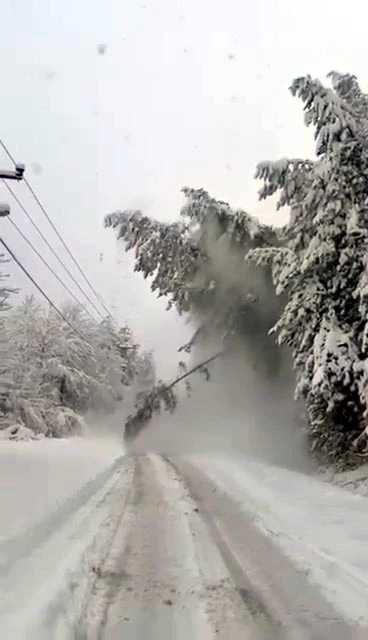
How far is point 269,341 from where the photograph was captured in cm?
2144

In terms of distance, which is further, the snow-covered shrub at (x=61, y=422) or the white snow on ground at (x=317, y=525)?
the snow-covered shrub at (x=61, y=422)

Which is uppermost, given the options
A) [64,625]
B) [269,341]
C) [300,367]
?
[269,341]

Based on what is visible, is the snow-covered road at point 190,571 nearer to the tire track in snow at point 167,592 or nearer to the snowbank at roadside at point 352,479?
the tire track in snow at point 167,592

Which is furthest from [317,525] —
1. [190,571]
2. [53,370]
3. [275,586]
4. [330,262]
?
[53,370]

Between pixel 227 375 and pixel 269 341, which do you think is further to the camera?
pixel 227 375

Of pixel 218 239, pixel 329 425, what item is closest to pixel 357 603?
pixel 329 425

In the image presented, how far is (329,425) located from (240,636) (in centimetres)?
1320

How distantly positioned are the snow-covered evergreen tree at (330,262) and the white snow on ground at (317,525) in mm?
2041

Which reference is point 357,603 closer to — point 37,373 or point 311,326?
point 311,326

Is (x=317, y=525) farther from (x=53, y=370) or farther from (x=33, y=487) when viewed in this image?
(x=53, y=370)

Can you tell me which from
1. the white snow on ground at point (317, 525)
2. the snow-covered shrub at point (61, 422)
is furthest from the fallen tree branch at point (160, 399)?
the snow-covered shrub at point (61, 422)

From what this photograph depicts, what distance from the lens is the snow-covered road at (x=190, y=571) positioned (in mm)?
4379

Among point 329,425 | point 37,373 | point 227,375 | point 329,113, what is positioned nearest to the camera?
point 329,113

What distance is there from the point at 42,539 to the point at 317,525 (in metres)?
3.64
